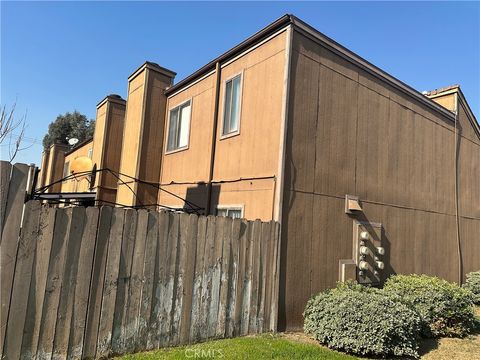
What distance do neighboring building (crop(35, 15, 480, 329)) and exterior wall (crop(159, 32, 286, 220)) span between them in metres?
0.04

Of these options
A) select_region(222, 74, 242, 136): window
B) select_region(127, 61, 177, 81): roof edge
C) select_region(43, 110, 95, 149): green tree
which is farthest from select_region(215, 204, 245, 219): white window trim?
select_region(43, 110, 95, 149): green tree

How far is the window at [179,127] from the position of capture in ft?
37.2

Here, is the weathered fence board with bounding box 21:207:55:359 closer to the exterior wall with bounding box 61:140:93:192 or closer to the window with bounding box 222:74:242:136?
the window with bounding box 222:74:242:136

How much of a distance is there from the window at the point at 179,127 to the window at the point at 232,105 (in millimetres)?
2069

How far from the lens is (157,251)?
554cm

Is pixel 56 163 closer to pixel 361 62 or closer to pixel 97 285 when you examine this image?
pixel 361 62

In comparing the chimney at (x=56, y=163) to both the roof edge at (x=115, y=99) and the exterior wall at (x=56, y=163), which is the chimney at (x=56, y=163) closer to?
the exterior wall at (x=56, y=163)

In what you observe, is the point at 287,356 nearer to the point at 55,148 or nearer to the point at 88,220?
the point at 88,220

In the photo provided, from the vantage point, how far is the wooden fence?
439 cm

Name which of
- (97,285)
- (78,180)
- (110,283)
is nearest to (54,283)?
(97,285)

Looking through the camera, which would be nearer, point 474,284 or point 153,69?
point 474,284

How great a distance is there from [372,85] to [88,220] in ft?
24.8

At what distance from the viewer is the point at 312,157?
7.78 meters
